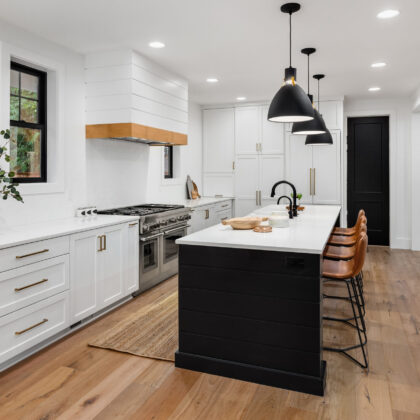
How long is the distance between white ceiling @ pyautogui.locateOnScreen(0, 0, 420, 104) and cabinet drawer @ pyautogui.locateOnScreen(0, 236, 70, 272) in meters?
1.75

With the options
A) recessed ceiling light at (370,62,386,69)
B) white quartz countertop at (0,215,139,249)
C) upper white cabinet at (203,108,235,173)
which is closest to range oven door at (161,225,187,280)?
white quartz countertop at (0,215,139,249)

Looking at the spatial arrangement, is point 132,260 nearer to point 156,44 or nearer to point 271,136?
point 156,44

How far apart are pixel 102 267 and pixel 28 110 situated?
159 centimetres

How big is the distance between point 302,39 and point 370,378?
2.90m

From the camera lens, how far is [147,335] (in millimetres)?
3129

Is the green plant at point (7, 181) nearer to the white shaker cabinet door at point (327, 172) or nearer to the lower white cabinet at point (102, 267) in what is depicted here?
the lower white cabinet at point (102, 267)

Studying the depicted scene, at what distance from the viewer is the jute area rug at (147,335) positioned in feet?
9.39

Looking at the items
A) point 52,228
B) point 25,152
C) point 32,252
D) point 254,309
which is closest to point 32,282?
point 32,252

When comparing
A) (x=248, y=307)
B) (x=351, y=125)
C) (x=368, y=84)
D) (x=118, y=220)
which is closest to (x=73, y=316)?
(x=118, y=220)

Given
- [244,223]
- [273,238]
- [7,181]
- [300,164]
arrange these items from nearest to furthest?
1. [273,238]
2. [7,181]
3. [244,223]
4. [300,164]

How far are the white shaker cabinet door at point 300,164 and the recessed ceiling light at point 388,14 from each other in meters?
3.44

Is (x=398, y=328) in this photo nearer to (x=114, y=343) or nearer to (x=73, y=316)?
(x=114, y=343)

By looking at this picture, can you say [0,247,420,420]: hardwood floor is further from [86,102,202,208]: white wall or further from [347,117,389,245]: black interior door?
[347,117,389,245]: black interior door

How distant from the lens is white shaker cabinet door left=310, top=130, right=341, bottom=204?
6430 millimetres
